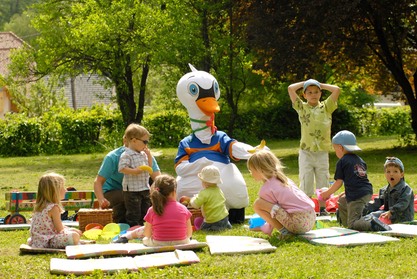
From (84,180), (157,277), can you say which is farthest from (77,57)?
(157,277)

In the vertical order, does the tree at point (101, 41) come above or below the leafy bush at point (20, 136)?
above

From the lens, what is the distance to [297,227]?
7.43m

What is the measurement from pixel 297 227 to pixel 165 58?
551 inches

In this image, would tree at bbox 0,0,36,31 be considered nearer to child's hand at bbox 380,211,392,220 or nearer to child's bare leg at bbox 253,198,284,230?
child's hand at bbox 380,211,392,220

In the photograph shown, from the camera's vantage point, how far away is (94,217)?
8.55 meters

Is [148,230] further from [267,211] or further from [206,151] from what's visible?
[206,151]

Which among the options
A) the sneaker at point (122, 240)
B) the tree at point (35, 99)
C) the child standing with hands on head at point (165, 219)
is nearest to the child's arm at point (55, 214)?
the sneaker at point (122, 240)

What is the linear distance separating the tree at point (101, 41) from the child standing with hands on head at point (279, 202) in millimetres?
15503

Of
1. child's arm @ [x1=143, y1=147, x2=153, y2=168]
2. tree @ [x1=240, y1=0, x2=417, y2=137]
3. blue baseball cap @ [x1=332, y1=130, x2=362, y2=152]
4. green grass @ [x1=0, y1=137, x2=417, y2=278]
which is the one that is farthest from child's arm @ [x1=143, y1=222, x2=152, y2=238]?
tree @ [x1=240, y1=0, x2=417, y2=137]

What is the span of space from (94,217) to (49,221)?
4.62 ft

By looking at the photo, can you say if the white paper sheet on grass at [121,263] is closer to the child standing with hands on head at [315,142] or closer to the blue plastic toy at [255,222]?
the blue plastic toy at [255,222]

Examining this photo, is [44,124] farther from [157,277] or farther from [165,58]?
[157,277]

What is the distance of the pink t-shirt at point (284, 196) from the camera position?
748cm

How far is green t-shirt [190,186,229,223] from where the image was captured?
8312 mm
